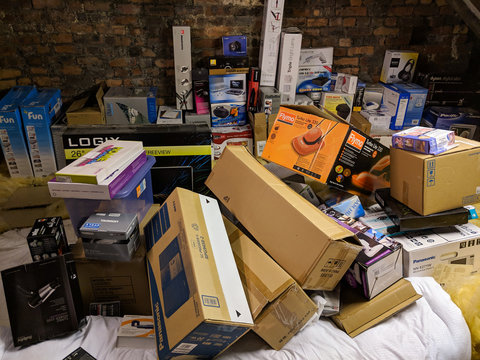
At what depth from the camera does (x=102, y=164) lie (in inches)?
60.5

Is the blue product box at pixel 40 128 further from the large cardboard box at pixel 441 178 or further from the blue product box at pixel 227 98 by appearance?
the large cardboard box at pixel 441 178

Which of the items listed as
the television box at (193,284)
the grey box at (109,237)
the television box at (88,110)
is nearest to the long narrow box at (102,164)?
the grey box at (109,237)

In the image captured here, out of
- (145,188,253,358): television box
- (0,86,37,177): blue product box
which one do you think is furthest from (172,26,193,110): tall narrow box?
(145,188,253,358): television box

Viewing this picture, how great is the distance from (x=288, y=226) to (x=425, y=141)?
72 centimetres

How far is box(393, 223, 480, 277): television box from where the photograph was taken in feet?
5.31

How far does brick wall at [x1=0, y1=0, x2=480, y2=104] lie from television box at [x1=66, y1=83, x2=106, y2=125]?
0.71 ft

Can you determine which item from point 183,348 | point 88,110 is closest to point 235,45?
point 88,110

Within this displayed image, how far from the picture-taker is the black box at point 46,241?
1.39m

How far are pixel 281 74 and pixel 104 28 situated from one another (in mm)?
1412

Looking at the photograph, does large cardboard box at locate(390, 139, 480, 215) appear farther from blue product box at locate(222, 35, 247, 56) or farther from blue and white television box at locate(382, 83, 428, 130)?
blue product box at locate(222, 35, 247, 56)

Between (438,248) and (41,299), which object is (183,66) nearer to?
(41,299)

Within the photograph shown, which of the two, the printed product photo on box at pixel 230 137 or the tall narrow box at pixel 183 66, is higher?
the tall narrow box at pixel 183 66

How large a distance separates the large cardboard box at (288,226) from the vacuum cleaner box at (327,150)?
0.83 feet

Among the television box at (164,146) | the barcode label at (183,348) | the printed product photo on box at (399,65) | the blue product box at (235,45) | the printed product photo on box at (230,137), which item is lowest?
the barcode label at (183,348)
